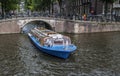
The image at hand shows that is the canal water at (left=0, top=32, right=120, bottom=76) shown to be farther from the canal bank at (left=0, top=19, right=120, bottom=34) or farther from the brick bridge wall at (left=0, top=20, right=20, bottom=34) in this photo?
the canal bank at (left=0, top=19, right=120, bottom=34)

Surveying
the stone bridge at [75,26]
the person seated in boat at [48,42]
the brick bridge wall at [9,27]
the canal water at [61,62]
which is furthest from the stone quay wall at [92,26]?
the person seated in boat at [48,42]

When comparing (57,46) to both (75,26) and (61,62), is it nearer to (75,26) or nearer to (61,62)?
(61,62)

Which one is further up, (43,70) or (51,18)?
(51,18)

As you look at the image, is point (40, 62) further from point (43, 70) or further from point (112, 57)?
point (112, 57)

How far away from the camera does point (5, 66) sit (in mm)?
24391

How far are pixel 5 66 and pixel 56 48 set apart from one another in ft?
18.8

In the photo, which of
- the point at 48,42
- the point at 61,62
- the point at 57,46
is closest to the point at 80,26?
the point at 48,42

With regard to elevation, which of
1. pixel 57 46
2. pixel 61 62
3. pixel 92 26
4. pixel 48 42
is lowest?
pixel 61 62

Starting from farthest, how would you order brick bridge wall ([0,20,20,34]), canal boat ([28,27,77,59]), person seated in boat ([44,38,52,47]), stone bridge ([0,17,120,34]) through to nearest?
stone bridge ([0,17,120,34]), brick bridge wall ([0,20,20,34]), person seated in boat ([44,38,52,47]), canal boat ([28,27,77,59])

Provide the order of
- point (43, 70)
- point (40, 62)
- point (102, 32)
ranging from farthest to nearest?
point (102, 32) → point (40, 62) → point (43, 70)

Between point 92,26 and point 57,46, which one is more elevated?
point 92,26

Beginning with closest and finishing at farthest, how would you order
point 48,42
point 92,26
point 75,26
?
1. point 48,42
2. point 75,26
3. point 92,26

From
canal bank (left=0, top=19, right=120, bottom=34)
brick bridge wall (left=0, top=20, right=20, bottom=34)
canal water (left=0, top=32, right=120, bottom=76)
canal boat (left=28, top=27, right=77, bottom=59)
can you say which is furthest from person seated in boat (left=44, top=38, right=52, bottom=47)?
brick bridge wall (left=0, top=20, right=20, bottom=34)

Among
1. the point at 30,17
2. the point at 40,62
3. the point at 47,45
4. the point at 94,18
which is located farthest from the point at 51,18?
the point at 40,62
